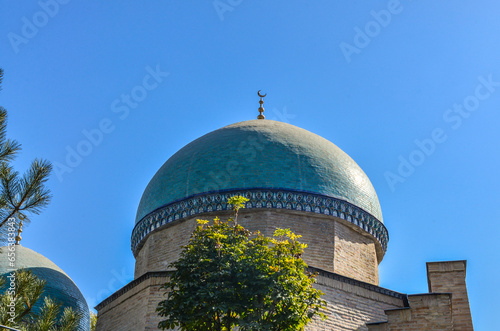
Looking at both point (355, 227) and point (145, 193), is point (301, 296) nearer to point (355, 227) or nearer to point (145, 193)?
point (355, 227)

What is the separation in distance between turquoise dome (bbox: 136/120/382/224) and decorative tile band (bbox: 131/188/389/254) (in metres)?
0.08

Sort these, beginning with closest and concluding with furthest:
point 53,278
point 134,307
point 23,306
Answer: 1. point 23,306
2. point 134,307
3. point 53,278

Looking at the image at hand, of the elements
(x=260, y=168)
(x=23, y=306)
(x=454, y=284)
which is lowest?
(x=23, y=306)

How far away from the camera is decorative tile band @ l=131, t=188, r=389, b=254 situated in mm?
9805

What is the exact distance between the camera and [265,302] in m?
6.48

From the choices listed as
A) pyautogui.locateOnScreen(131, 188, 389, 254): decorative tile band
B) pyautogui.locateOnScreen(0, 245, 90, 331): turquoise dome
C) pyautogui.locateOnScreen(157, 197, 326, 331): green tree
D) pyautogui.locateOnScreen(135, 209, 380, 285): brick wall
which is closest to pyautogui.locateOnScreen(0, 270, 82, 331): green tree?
pyautogui.locateOnScreen(157, 197, 326, 331): green tree

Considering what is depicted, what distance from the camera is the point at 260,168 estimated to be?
10.1 metres

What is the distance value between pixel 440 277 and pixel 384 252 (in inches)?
103

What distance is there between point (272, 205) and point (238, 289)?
325 centimetres

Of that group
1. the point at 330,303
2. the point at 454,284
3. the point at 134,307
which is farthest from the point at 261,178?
the point at 454,284

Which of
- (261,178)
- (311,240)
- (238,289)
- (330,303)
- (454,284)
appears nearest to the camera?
(238,289)

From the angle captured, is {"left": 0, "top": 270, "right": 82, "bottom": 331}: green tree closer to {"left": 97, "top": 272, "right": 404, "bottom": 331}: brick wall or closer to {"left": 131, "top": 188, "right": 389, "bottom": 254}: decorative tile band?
{"left": 97, "top": 272, "right": 404, "bottom": 331}: brick wall

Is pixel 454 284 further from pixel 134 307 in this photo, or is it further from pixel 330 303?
pixel 134 307

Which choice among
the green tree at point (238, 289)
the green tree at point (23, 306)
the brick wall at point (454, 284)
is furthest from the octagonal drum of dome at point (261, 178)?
the green tree at point (23, 306)
